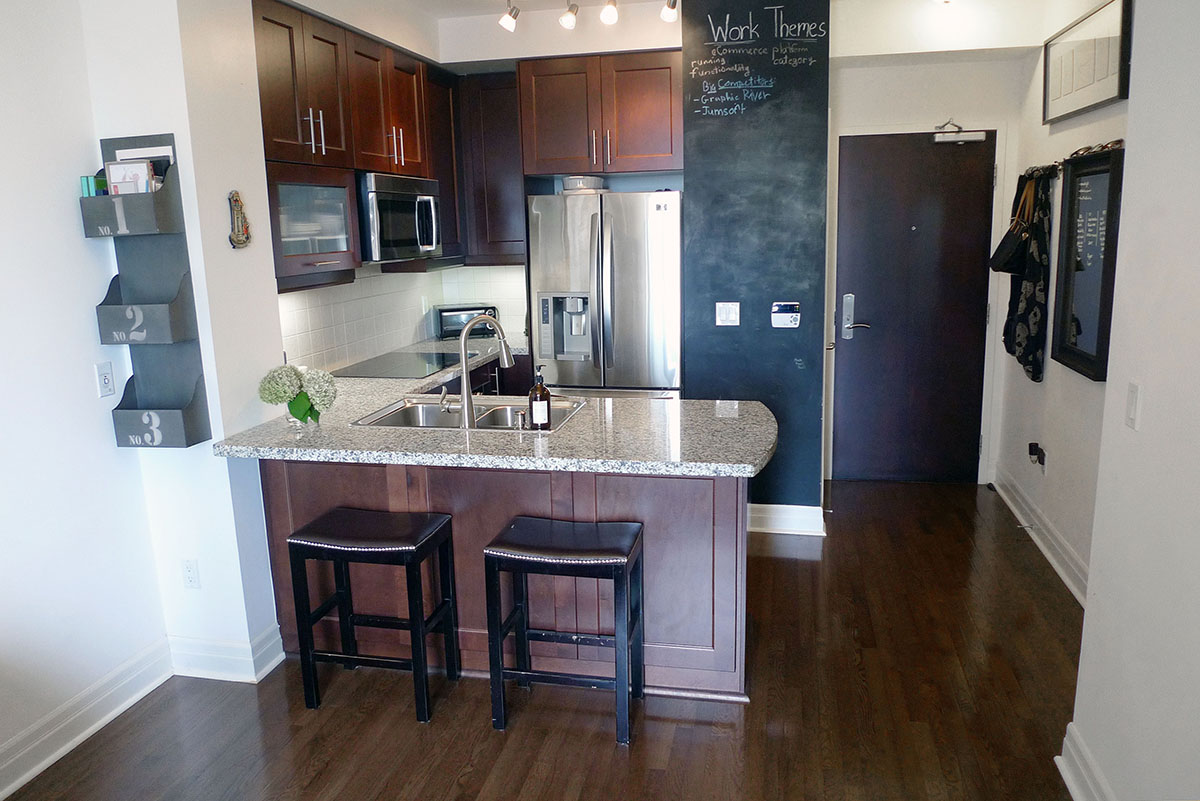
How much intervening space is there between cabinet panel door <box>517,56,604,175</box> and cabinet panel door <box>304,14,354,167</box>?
3.59ft

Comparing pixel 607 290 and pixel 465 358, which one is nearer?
pixel 465 358

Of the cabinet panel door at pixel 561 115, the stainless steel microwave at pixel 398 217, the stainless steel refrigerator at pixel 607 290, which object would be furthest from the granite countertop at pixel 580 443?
the cabinet panel door at pixel 561 115

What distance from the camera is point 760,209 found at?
4.04m

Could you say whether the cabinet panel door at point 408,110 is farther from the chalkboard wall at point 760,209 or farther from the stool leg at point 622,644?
the stool leg at point 622,644

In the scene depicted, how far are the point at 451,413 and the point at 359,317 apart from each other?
4.72ft

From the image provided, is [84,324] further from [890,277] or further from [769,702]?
[890,277]

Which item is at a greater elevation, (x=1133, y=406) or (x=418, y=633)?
(x=1133, y=406)

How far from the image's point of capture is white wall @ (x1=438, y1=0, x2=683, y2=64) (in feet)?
13.6

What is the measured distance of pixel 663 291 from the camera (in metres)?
4.31

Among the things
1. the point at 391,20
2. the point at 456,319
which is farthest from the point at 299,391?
the point at 456,319

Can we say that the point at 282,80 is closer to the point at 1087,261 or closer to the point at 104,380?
the point at 104,380

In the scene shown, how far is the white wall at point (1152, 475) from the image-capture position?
5.71ft

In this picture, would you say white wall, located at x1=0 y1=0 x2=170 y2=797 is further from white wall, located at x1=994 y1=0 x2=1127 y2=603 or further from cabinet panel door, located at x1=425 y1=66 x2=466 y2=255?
white wall, located at x1=994 y1=0 x2=1127 y2=603

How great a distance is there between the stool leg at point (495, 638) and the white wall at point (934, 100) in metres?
3.14
